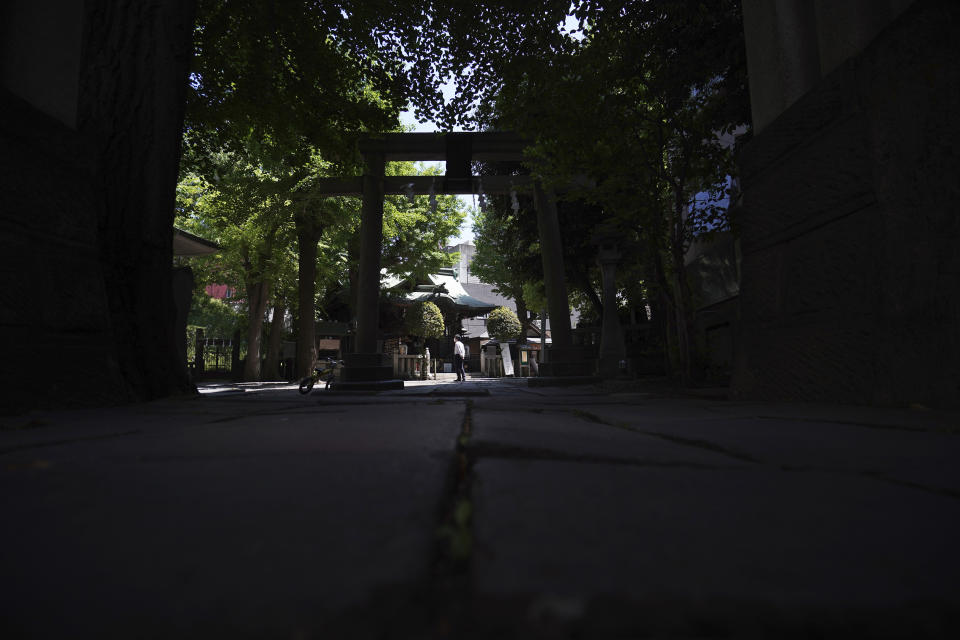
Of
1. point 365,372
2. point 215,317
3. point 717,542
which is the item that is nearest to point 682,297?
point 365,372

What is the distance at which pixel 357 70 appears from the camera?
7.10m

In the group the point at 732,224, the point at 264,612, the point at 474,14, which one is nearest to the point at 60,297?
the point at 264,612

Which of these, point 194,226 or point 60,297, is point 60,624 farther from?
point 194,226

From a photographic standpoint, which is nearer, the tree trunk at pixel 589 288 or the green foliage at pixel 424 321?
the tree trunk at pixel 589 288

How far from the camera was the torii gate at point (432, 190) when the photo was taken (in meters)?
8.49

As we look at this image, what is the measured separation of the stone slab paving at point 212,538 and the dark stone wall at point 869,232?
2461 millimetres

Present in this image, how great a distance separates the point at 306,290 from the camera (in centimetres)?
1422

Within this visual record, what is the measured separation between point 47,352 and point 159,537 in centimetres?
312

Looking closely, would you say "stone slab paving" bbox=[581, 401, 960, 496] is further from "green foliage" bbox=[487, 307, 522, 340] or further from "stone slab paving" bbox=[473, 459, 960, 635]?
"green foliage" bbox=[487, 307, 522, 340]

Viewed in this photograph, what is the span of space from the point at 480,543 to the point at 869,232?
299cm

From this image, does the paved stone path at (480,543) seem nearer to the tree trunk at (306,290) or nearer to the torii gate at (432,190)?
the torii gate at (432,190)

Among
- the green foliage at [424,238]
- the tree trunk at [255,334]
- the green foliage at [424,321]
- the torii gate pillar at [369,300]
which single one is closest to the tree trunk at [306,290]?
the tree trunk at [255,334]

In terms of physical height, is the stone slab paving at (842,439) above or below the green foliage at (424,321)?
below

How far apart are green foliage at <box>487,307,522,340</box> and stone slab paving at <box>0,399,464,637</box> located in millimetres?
22908
